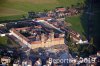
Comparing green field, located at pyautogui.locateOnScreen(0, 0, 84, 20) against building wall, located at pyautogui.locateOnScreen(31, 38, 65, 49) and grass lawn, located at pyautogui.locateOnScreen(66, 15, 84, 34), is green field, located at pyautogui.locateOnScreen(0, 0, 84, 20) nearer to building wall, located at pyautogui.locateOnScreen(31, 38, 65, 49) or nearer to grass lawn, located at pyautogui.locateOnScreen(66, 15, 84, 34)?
grass lawn, located at pyautogui.locateOnScreen(66, 15, 84, 34)

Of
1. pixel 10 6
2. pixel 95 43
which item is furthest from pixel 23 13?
pixel 95 43

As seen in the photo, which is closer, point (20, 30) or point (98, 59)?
point (98, 59)

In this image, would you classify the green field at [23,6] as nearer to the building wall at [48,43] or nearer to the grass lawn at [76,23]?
the grass lawn at [76,23]

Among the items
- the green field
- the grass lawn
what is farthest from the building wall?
the green field

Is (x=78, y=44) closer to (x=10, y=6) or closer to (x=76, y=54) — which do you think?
(x=76, y=54)

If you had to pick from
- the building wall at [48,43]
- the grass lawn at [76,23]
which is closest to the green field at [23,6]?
the grass lawn at [76,23]

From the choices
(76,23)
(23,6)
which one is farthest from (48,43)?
(23,6)
